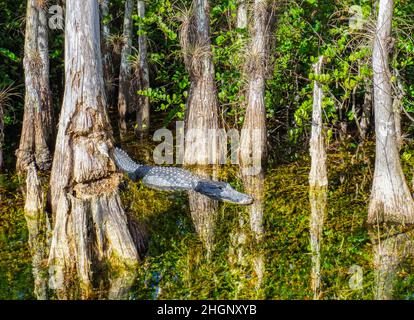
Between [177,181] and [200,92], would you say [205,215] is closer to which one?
[177,181]

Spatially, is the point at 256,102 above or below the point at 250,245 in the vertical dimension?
above

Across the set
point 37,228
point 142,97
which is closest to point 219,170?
point 142,97

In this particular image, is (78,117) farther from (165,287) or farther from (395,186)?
(395,186)

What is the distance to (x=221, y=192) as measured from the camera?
11.8 metres

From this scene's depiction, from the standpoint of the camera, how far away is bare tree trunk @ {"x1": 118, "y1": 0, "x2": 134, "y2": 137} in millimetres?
16578

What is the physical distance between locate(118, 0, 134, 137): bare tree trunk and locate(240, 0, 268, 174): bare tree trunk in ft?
13.9

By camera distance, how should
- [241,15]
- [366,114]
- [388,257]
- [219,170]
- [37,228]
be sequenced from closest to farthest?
[388,257] → [37,228] → [219,170] → [241,15] → [366,114]

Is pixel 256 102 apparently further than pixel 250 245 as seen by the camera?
Yes

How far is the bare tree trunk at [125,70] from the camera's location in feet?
54.4

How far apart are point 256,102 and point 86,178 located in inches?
208

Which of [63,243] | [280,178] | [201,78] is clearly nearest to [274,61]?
[201,78]

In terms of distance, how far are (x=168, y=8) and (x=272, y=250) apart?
635cm

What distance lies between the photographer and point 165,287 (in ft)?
26.5

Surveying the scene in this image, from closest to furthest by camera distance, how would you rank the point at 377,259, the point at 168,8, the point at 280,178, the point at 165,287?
1. the point at 165,287
2. the point at 377,259
3. the point at 280,178
4. the point at 168,8
